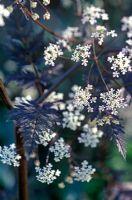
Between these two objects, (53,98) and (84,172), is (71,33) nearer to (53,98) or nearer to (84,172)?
(53,98)

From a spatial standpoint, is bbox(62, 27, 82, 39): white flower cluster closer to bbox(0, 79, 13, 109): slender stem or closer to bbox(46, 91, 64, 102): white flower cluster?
bbox(46, 91, 64, 102): white flower cluster

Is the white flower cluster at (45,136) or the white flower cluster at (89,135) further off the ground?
the white flower cluster at (89,135)

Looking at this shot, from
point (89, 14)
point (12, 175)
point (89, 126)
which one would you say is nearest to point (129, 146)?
point (12, 175)

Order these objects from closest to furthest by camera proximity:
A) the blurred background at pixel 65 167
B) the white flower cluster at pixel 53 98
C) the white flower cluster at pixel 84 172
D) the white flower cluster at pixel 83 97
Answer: the white flower cluster at pixel 83 97 < the white flower cluster at pixel 84 172 < the white flower cluster at pixel 53 98 < the blurred background at pixel 65 167

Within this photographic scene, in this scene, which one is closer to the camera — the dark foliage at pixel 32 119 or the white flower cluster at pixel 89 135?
the dark foliage at pixel 32 119

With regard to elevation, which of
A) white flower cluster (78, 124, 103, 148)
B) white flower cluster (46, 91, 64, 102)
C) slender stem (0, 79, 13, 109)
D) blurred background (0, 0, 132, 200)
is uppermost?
blurred background (0, 0, 132, 200)

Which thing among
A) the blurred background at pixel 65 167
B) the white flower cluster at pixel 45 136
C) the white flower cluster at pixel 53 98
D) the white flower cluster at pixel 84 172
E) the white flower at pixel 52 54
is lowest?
the white flower cluster at pixel 84 172

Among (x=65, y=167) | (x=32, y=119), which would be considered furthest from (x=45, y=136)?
A: (x=65, y=167)

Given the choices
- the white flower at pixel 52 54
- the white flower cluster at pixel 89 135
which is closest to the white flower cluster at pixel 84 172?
the white flower cluster at pixel 89 135

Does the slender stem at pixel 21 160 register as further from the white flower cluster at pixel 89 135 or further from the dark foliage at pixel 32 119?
the white flower cluster at pixel 89 135

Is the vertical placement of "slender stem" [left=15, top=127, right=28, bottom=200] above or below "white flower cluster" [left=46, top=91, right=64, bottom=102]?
below

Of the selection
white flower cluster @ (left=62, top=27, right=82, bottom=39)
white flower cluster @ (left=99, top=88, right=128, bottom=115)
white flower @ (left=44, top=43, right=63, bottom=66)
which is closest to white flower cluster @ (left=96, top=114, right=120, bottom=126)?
white flower cluster @ (left=99, top=88, right=128, bottom=115)
